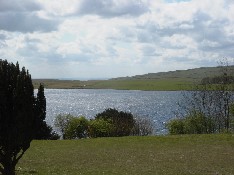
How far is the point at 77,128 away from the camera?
5009 cm

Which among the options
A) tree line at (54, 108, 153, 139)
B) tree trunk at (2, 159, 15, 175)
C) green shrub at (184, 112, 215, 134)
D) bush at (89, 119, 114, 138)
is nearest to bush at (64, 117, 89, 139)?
tree line at (54, 108, 153, 139)

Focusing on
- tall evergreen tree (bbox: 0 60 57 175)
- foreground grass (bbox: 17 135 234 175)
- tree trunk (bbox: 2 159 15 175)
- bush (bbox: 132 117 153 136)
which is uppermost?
tall evergreen tree (bbox: 0 60 57 175)

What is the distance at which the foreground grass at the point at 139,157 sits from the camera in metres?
20.1

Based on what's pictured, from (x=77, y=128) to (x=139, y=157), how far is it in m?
25.6

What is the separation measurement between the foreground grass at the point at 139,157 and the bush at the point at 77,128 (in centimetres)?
1281

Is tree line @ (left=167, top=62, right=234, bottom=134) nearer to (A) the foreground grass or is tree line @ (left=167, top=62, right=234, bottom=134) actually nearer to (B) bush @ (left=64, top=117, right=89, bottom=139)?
(B) bush @ (left=64, top=117, right=89, bottom=139)

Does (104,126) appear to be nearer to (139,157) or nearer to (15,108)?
(139,157)

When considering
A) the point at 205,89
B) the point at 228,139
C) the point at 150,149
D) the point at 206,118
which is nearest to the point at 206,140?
the point at 228,139

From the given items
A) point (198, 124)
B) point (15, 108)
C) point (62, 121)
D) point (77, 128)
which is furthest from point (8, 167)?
point (62, 121)

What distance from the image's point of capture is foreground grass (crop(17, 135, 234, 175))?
2009 centimetres

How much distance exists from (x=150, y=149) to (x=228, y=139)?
358 inches

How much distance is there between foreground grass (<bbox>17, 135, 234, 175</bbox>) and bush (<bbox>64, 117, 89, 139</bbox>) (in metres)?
12.8

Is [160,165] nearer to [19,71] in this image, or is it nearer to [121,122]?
[19,71]

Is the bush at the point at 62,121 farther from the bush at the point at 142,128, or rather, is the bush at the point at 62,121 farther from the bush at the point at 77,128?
the bush at the point at 142,128
